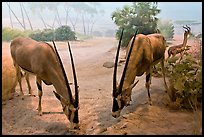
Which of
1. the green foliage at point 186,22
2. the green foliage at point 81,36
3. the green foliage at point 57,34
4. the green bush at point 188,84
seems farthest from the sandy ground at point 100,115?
the green foliage at point 81,36

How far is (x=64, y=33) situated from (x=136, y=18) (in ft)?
6.61

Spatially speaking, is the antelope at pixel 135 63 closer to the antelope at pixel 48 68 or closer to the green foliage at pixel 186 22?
the antelope at pixel 48 68

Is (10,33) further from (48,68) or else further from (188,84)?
(188,84)

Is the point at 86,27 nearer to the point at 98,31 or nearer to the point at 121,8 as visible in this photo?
the point at 98,31

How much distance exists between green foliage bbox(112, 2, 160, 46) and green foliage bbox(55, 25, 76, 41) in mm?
1271

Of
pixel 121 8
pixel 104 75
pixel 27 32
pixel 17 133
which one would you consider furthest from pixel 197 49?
pixel 27 32

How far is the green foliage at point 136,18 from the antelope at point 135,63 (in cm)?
331

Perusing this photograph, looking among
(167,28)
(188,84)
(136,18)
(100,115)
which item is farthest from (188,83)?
(136,18)

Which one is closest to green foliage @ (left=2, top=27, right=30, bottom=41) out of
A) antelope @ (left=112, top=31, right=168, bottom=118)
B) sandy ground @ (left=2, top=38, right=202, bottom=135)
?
sandy ground @ (left=2, top=38, right=202, bottom=135)

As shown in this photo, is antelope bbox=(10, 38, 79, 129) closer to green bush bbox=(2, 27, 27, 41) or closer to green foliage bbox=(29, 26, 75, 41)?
green bush bbox=(2, 27, 27, 41)

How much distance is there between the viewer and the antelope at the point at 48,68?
388cm

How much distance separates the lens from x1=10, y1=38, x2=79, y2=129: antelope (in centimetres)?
388

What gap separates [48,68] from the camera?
14.9ft

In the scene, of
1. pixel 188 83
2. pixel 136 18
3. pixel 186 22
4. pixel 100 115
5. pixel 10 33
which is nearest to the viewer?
pixel 188 83
